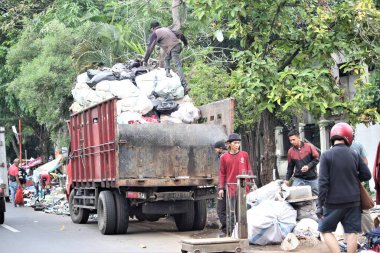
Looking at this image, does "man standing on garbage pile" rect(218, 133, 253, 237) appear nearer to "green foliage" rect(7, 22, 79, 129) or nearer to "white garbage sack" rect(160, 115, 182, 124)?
"white garbage sack" rect(160, 115, 182, 124)

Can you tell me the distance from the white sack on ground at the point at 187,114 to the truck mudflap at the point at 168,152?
875 mm

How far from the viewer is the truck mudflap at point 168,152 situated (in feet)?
44.5

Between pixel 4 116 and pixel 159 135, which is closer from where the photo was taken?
pixel 159 135

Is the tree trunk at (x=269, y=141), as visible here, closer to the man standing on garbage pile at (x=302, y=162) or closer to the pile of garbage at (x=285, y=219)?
the man standing on garbage pile at (x=302, y=162)

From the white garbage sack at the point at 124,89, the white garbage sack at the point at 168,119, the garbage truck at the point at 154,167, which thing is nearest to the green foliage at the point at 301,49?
the garbage truck at the point at 154,167

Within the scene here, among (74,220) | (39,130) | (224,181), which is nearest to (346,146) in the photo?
(224,181)

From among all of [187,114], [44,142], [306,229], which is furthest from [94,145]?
[44,142]

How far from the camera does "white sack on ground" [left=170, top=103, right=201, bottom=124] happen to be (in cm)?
1514

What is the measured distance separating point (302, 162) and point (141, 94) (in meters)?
4.00

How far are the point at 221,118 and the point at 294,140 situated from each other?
2.26 m

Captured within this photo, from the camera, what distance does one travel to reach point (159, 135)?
1388cm

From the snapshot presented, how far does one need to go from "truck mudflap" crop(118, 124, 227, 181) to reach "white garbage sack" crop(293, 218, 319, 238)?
2596 millimetres

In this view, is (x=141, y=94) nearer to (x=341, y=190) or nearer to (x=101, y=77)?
(x=101, y=77)

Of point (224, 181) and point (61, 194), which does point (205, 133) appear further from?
point (61, 194)
